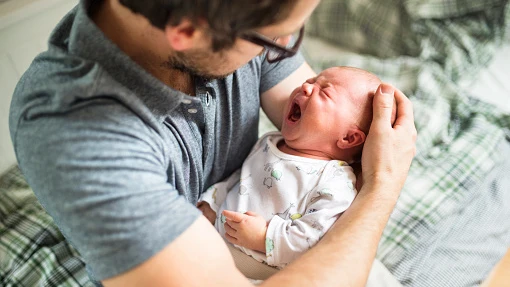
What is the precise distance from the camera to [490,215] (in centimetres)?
153

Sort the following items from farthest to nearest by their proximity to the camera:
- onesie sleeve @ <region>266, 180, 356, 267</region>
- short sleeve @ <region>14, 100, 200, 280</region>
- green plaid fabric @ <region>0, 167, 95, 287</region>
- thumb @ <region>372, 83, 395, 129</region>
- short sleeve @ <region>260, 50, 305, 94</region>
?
green plaid fabric @ <region>0, 167, 95, 287</region>, short sleeve @ <region>260, 50, 305, 94</region>, thumb @ <region>372, 83, 395, 129</region>, onesie sleeve @ <region>266, 180, 356, 267</region>, short sleeve @ <region>14, 100, 200, 280</region>

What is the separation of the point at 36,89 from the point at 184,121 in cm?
31

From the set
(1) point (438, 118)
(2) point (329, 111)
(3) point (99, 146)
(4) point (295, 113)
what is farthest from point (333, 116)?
(1) point (438, 118)

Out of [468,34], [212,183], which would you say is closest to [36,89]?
[212,183]

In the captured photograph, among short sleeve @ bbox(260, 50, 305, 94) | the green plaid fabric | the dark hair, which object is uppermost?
the dark hair

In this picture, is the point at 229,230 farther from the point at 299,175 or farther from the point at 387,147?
the point at 387,147

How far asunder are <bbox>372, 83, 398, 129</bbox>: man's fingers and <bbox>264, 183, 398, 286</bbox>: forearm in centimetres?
17

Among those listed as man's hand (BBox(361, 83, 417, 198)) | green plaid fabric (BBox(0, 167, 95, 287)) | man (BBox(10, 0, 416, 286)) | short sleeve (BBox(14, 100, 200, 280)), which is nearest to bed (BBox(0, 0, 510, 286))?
→ green plaid fabric (BBox(0, 167, 95, 287))

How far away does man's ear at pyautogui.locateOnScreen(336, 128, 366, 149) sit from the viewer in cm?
117

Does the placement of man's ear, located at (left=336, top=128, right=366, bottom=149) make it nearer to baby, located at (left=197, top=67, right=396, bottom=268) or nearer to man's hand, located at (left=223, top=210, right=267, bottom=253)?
baby, located at (left=197, top=67, right=396, bottom=268)

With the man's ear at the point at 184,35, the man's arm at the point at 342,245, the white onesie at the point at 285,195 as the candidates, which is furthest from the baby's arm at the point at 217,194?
the man's ear at the point at 184,35

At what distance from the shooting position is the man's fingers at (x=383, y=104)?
1115 mm

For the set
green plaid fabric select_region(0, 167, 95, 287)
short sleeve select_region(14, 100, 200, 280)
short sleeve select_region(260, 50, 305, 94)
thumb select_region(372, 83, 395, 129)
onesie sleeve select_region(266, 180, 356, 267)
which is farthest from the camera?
green plaid fabric select_region(0, 167, 95, 287)

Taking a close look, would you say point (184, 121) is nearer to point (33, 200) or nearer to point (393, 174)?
point (393, 174)
